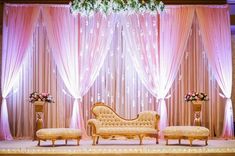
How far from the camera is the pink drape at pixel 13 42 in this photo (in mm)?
12539

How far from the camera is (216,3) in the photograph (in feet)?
42.4

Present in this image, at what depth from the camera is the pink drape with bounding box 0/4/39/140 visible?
12.5 meters

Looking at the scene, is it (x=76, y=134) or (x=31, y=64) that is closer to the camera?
(x=76, y=134)

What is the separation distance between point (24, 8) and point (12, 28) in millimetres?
636

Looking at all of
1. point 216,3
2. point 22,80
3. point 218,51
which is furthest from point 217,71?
point 22,80

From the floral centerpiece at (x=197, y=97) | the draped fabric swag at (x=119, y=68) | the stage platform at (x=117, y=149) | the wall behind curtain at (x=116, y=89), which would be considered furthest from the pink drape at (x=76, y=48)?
the floral centerpiece at (x=197, y=97)

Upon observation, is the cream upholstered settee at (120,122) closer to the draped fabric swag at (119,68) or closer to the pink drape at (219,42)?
the draped fabric swag at (119,68)

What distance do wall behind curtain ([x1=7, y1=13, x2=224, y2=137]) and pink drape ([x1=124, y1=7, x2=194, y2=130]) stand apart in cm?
25

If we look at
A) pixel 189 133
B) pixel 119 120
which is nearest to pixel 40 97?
pixel 119 120

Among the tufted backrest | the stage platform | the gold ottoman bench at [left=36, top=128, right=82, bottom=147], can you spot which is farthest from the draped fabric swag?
the stage platform

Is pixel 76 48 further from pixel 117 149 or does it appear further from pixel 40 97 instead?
pixel 117 149

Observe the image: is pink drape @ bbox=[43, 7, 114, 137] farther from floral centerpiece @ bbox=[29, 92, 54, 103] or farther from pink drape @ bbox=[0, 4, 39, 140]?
floral centerpiece @ bbox=[29, 92, 54, 103]

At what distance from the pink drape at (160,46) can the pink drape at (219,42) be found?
0.44 m

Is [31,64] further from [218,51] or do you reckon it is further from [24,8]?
[218,51]
